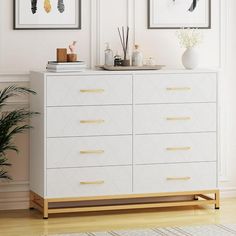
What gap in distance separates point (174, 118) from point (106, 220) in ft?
2.87

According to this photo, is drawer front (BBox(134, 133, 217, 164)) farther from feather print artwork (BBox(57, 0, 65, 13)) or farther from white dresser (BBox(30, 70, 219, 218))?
feather print artwork (BBox(57, 0, 65, 13))

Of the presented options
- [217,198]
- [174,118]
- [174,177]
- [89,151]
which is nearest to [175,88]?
[174,118]

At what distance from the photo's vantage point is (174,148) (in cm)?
554

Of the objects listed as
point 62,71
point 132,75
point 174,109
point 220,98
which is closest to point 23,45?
point 62,71

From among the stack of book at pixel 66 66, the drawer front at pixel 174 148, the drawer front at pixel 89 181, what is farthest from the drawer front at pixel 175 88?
the drawer front at pixel 89 181

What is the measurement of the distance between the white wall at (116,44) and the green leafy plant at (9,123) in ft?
0.27

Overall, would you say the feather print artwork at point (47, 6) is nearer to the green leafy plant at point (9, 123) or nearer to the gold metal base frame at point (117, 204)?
the green leafy plant at point (9, 123)

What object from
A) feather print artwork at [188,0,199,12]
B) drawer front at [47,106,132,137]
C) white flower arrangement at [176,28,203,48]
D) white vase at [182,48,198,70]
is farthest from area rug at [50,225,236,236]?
feather print artwork at [188,0,199,12]

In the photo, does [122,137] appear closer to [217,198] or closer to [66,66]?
[66,66]

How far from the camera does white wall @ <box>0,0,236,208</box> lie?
5.61 m

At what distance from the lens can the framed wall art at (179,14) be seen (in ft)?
19.2

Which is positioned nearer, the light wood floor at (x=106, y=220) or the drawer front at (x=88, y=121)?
the light wood floor at (x=106, y=220)

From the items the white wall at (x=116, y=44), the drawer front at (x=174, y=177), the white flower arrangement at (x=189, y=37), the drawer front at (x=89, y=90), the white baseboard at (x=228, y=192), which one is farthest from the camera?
the white baseboard at (x=228, y=192)

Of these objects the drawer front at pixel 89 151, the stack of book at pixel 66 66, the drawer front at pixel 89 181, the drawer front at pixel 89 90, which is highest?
the stack of book at pixel 66 66
